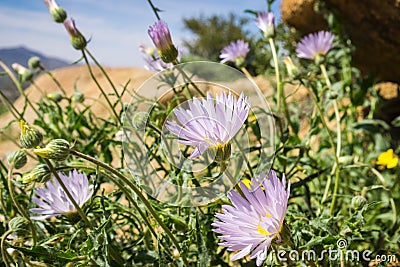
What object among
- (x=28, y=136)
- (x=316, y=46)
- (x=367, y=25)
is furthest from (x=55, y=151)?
(x=367, y=25)

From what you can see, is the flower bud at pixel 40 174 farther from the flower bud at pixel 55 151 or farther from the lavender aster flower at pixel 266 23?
the lavender aster flower at pixel 266 23

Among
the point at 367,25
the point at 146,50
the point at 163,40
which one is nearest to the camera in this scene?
the point at 163,40

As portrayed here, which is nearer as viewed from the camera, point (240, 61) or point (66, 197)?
→ point (66, 197)

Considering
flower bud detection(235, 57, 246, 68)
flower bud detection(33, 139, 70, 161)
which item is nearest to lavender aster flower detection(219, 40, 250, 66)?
flower bud detection(235, 57, 246, 68)

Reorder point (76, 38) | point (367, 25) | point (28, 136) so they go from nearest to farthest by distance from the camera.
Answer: point (28, 136) < point (76, 38) < point (367, 25)

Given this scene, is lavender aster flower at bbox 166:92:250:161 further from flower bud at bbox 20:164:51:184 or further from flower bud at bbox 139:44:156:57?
flower bud at bbox 139:44:156:57

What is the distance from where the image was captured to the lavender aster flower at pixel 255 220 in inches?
20.2

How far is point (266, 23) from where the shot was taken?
112 centimetres

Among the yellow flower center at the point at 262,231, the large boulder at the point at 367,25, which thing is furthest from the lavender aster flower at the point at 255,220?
the large boulder at the point at 367,25

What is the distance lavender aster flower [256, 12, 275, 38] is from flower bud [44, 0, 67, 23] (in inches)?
16.4

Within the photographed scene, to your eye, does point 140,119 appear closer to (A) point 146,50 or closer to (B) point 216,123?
(B) point 216,123

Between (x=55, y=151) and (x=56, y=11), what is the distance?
0.47m

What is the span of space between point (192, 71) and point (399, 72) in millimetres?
1240

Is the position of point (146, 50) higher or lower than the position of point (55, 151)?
higher
